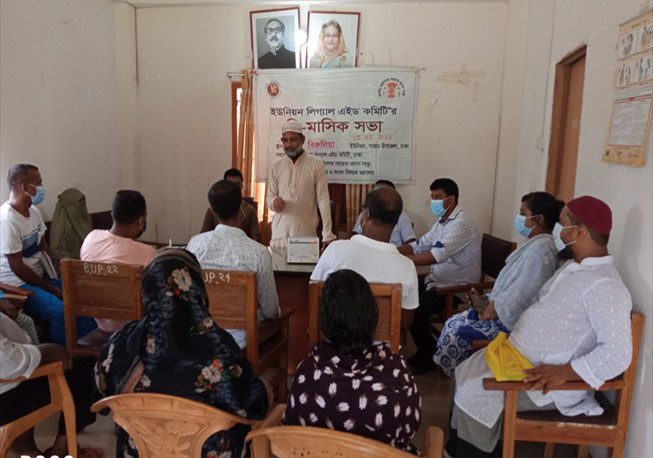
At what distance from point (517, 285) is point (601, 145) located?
0.80 metres

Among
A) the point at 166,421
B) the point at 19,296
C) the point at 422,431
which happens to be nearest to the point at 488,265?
the point at 422,431

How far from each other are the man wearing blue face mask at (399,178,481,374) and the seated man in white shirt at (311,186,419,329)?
1.06 metres

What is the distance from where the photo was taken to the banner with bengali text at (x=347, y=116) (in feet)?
14.8

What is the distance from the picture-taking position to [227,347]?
1447 mm

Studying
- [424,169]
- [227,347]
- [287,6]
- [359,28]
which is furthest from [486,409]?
[287,6]

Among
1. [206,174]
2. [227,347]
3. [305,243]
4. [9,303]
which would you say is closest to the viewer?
[227,347]

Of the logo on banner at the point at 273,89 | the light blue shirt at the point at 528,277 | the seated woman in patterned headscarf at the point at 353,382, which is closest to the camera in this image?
the seated woman in patterned headscarf at the point at 353,382

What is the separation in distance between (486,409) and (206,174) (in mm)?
3944

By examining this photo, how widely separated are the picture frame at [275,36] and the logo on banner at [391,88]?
87 centimetres

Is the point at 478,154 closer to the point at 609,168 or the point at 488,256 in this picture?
the point at 488,256

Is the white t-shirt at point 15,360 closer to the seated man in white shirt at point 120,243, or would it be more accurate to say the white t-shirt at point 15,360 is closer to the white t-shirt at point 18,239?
the seated man in white shirt at point 120,243

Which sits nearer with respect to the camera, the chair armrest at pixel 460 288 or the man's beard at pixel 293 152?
the chair armrest at pixel 460 288

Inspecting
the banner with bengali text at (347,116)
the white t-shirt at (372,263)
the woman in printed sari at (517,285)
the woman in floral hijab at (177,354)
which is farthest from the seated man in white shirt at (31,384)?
the banner with bengali text at (347,116)

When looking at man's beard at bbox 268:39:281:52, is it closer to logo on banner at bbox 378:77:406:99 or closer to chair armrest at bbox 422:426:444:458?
logo on banner at bbox 378:77:406:99
